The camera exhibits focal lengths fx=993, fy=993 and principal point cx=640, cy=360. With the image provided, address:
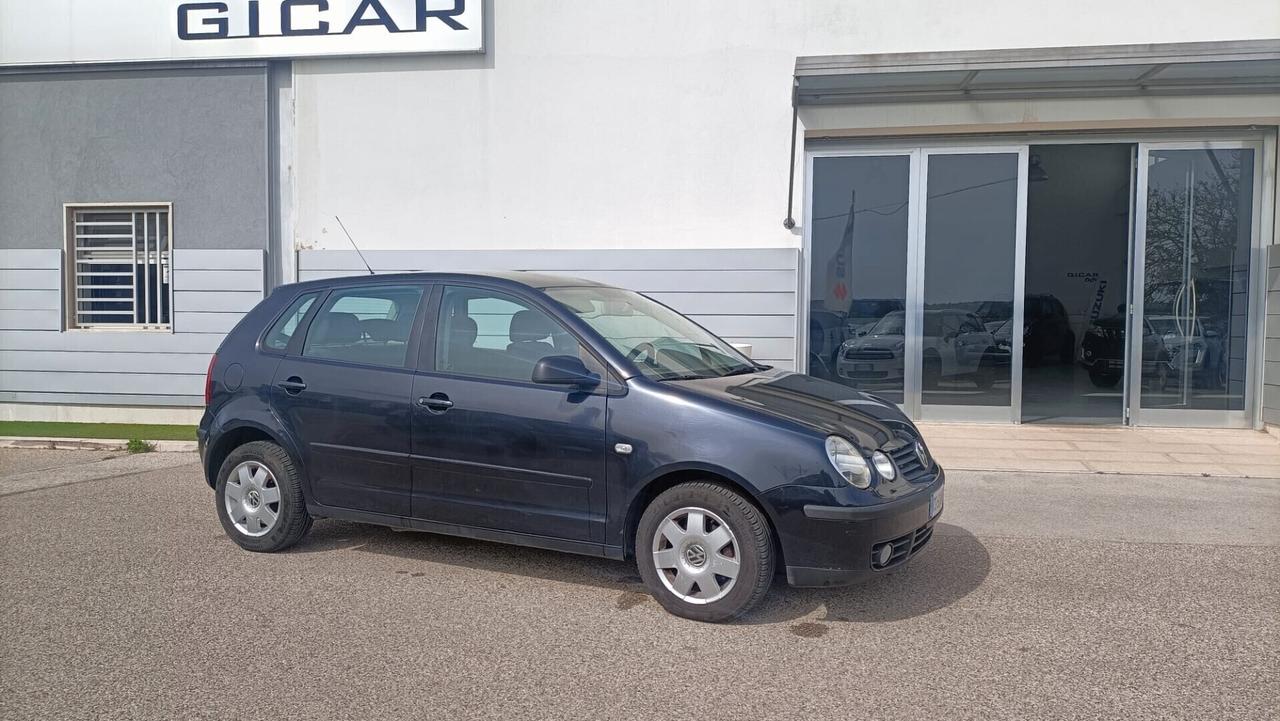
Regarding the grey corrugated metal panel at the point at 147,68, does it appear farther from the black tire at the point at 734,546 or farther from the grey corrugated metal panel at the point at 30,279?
the black tire at the point at 734,546

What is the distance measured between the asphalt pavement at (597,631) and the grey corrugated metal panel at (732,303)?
4.31m

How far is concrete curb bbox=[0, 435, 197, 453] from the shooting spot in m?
10.2

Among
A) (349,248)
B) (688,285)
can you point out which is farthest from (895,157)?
(349,248)

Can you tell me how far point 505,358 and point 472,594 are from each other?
4.04 ft

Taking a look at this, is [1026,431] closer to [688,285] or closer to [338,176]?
[688,285]

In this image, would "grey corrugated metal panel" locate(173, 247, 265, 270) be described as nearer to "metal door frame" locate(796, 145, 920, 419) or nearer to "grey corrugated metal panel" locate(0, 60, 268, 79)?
"grey corrugated metal panel" locate(0, 60, 268, 79)

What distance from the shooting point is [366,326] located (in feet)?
18.8

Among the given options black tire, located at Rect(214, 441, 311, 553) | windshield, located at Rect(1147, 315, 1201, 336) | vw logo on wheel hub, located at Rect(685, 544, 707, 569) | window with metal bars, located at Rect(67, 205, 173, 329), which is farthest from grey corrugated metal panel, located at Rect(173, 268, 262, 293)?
windshield, located at Rect(1147, 315, 1201, 336)

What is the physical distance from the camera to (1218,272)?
10.9 meters

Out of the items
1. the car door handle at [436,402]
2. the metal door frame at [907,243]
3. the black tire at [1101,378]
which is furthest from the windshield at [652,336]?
the black tire at [1101,378]

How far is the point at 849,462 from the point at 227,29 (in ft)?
32.9

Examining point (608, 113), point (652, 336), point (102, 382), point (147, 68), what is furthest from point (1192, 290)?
point (102, 382)

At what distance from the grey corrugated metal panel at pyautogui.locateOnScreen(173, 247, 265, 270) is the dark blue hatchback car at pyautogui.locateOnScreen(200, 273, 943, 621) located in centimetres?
581

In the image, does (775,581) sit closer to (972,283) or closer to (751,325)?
(751,325)
